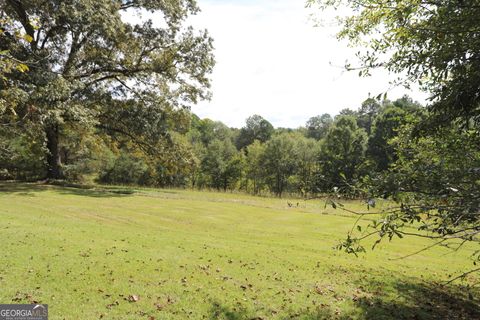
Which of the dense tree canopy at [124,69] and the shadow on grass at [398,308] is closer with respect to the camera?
the shadow on grass at [398,308]

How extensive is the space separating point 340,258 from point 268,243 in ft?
8.87

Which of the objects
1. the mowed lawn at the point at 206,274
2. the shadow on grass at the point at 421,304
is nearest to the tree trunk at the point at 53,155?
the mowed lawn at the point at 206,274

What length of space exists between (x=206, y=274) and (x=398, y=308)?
4306 mm

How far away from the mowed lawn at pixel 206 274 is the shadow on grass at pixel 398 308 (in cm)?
2

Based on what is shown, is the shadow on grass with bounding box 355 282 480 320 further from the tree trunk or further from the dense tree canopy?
the tree trunk

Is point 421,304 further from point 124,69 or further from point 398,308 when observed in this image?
point 124,69

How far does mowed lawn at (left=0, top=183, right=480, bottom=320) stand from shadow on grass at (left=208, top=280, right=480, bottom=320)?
22 mm

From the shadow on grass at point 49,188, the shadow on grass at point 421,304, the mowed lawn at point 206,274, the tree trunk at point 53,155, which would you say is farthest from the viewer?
the tree trunk at point 53,155

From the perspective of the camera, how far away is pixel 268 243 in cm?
1293

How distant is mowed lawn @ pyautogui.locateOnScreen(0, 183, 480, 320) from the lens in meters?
6.45

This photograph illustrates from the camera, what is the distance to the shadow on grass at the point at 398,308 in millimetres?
6480

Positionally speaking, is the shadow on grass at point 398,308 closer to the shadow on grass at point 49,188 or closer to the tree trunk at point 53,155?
the shadow on grass at point 49,188

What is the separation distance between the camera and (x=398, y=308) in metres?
Answer: 7.34

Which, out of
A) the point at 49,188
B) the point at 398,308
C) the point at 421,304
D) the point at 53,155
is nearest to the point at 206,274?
the point at 398,308
